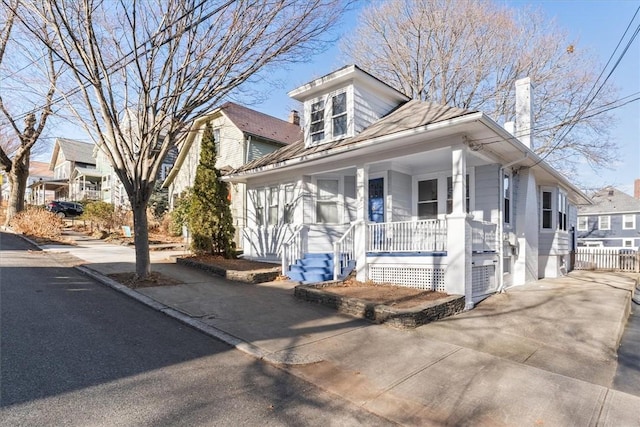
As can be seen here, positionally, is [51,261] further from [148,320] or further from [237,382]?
[237,382]

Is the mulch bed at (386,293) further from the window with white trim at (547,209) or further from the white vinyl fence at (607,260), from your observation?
the white vinyl fence at (607,260)

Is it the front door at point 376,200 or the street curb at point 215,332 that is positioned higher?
the front door at point 376,200

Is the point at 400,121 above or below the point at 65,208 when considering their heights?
above

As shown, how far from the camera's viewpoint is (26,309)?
568 cm

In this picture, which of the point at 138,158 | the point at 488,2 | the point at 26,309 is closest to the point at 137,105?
the point at 138,158

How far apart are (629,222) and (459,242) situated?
33.0m

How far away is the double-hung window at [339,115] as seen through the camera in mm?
10188

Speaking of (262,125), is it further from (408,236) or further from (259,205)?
(408,236)

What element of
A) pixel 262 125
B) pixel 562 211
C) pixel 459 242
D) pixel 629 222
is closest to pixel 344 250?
pixel 459 242

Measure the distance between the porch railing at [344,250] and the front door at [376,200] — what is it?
79cm

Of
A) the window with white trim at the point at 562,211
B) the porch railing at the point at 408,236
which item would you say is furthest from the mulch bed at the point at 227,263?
the window with white trim at the point at 562,211

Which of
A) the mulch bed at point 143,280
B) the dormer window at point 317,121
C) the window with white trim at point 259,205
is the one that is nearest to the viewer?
the mulch bed at point 143,280

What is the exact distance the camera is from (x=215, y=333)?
5094mm

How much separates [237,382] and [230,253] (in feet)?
29.1
